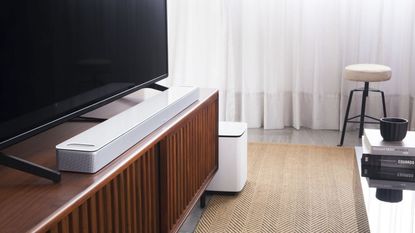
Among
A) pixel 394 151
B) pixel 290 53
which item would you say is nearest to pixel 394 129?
pixel 394 151

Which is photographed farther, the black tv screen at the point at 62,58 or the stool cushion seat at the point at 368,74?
the stool cushion seat at the point at 368,74

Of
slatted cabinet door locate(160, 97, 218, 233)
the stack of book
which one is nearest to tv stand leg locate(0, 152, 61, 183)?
slatted cabinet door locate(160, 97, 218, 233)

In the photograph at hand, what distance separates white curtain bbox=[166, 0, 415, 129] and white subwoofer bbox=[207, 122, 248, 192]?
1.51 m

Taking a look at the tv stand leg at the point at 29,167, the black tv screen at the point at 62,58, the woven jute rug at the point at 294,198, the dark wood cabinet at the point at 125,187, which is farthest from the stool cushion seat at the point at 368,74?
the tv stand leg at the point at 29,167

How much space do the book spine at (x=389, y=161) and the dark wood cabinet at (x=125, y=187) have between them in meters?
0.72

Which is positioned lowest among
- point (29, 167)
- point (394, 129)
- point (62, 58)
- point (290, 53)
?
point (394, 129)

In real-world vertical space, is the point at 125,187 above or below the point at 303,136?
above

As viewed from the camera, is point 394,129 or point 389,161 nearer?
point 389,161

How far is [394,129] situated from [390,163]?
0.19 m

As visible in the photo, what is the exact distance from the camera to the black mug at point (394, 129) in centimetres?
231

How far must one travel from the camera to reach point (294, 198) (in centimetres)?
285

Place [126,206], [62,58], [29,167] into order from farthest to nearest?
1. [126,206]
2. [62,58]
3. [29,167]

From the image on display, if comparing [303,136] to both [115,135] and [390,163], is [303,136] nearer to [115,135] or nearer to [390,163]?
[390,163]

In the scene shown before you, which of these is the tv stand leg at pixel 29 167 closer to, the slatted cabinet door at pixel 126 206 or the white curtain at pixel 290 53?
the slatted cabinet door at pixel 126 206
